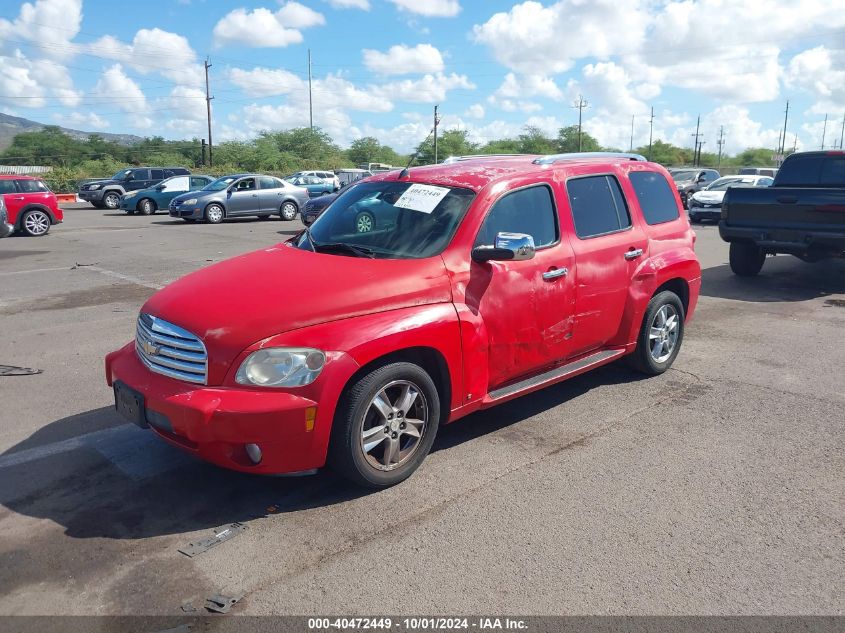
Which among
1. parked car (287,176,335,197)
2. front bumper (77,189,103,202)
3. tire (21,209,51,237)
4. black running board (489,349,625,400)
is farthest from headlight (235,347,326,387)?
front bumper (77,189,103,202)

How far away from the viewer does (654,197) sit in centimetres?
603

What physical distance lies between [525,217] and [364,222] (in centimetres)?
111

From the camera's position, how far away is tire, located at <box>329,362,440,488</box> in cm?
371

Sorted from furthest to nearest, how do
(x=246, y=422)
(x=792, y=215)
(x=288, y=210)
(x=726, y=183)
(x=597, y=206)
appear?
(x=726, y=183) → (x=288, y=210) → (x=792, y=215) → (x=597, y=206) → (x=246, y=422)

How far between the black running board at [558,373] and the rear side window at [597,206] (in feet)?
3.08

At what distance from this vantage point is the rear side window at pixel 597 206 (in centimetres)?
514

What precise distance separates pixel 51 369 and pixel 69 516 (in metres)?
3.09

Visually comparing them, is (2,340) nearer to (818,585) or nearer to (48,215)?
(818,585)

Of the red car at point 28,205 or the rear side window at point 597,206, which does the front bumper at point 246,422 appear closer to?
the rear side window at point 597,206

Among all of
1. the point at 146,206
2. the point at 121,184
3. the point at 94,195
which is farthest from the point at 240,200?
the point at 94,195

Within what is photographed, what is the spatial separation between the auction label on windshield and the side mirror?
0.51 metres

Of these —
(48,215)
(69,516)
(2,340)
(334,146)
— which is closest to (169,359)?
(69,516)

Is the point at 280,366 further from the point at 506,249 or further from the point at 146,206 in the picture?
the point at 146,206

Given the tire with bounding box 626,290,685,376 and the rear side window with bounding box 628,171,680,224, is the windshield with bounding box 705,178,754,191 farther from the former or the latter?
the tire with bounding box 626,290,685,376
